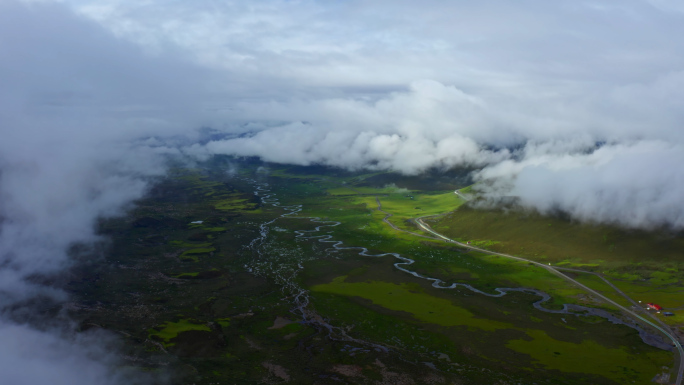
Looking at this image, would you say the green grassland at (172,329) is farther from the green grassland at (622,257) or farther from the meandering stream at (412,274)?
the green grassland at (622,257)

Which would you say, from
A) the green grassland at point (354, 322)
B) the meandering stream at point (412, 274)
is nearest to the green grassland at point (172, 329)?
the green grassland at point (354, 322)

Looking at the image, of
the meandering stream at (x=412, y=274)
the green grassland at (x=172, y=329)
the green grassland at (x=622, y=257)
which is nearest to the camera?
the green grassland at (x=172, y=329)

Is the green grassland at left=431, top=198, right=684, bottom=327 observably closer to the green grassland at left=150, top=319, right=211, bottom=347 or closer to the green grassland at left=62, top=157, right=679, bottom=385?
the green grassland at left=62, top=157, right=679, bottom=385

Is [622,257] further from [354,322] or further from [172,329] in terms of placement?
[172,329]

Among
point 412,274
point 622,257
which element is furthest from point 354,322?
point 622,257

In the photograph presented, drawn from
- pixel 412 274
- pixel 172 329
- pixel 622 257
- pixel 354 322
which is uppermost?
pixel 622 257

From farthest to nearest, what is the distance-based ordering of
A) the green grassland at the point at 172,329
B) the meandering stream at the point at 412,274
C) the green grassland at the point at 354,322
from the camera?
the meandering stream at the point at 412,274 → the green grassland at the point at 172,329 → the green grassland at the point at 354,322

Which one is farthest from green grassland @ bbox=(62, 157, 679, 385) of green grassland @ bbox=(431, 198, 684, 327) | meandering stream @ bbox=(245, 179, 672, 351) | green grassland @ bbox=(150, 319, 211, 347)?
green grassland @ bbox=(431, 198, 684, 327)

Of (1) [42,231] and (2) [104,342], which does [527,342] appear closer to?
(2) [104,342]

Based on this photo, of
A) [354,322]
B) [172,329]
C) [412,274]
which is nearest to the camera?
[172,329]

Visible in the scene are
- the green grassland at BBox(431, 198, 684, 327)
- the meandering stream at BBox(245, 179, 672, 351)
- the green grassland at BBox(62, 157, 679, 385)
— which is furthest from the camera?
the green grassland at BBox(431, 198, 684, 327)

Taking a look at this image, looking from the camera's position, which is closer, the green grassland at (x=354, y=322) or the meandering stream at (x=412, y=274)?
the green grassland at (x=354, y=322)
